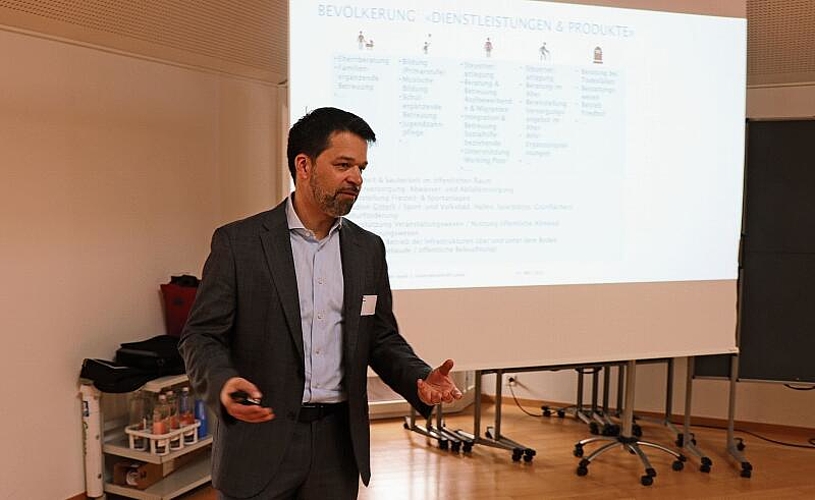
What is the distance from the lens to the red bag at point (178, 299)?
3717 mm

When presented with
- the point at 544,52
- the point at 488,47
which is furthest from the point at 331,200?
the point at 544,52

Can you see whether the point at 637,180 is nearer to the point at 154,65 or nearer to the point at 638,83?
the point at 638,83

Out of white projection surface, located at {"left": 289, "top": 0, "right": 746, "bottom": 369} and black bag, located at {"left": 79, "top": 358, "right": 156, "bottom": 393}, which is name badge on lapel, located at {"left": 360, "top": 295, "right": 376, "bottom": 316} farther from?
black bag, located at {"left": 79, "top": 358, "right": 156, "bottom": 393}

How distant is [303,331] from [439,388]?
1.13 feet

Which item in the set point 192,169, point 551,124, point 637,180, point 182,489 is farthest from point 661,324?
point 192,169

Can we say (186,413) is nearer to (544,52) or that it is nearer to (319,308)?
(319,308)

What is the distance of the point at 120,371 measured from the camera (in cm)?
320

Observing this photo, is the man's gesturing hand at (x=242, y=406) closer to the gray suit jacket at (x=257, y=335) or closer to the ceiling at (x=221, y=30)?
the gray suit jacket at (x=257, y=335)

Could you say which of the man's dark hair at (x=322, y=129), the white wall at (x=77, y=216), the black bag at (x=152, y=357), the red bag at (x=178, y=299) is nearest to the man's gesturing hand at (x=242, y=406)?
the man's dark hair at (x=322, y=129)

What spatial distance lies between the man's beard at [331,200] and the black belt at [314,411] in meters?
0.45

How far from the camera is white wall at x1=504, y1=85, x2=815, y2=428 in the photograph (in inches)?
179

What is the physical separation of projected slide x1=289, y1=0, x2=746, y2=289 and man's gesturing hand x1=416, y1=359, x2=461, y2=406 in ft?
3.81

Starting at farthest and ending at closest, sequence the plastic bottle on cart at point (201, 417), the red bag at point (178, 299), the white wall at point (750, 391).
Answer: the white wall at point (750, 391), the red bag at point (178, 299), the plastic bottle on cart at point (201, 417)

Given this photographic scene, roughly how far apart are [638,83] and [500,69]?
0.63 metres
